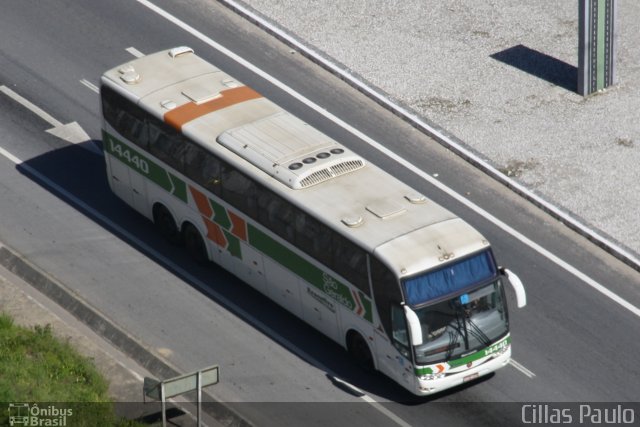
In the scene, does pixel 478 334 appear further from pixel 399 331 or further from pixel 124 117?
pixel 124 117

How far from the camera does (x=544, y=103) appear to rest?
3328 centimetres

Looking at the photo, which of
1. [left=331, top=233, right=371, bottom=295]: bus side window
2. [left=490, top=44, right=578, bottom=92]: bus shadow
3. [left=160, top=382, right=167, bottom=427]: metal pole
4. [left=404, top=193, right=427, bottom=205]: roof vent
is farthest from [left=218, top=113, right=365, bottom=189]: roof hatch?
[left=490, top=44, right=578, bottom=92]: bus shadow

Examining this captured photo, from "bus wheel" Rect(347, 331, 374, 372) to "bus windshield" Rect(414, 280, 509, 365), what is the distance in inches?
62.8

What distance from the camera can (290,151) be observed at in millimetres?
26062

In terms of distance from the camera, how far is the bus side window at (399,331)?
23844 mm

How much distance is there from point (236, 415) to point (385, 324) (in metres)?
3.06

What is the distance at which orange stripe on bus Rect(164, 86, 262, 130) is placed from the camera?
89.4 feet

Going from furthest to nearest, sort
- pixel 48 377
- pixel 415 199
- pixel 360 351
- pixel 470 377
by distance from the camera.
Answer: pixel 360 351 → pixel 415 199 → pixel 470 377 → pixel 48 377

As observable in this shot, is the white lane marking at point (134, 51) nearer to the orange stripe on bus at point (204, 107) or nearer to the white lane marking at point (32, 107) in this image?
the white lane marking at point (32, 107)

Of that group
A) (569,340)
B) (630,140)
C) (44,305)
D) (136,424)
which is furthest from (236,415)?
(630,140)

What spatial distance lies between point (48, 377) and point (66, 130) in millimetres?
9291

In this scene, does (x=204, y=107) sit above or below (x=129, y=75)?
below

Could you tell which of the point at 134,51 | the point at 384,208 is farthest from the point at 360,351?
the point at 134,51

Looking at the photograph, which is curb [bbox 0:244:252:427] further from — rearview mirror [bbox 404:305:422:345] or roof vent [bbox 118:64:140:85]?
roof vent [bbox 118:64:140:85]
